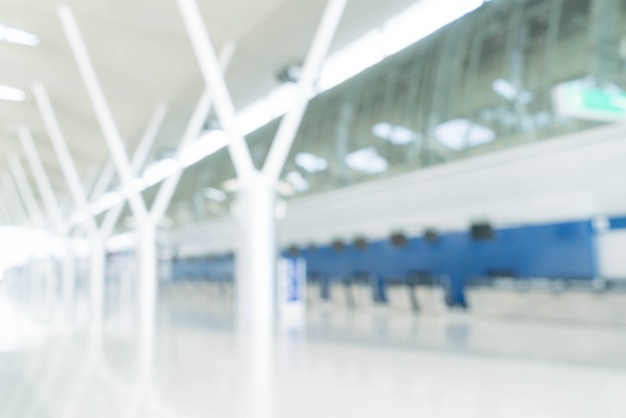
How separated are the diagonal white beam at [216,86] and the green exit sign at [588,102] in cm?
550

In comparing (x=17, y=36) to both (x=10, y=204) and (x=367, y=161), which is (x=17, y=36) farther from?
(x=10, y=204)

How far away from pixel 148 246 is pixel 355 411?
42.9ft

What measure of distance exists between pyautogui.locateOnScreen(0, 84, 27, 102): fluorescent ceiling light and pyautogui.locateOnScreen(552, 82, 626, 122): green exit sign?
51.5ft

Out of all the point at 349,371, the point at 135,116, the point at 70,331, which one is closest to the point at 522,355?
the point at 349,371

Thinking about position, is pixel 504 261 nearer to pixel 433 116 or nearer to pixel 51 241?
pixel 433 116

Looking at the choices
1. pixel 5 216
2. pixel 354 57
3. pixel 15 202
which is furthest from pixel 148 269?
pixel 5 216

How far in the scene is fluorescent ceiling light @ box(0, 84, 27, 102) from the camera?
18.2 meters

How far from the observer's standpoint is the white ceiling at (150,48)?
13008mm

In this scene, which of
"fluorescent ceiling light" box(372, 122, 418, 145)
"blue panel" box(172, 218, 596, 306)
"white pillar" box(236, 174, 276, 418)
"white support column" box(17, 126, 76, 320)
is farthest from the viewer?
"white support column" box(17, 126, 76, 320)

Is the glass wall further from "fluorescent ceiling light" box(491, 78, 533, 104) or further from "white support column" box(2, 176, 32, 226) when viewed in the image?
"white support column" box(2, 176, 32, 226)

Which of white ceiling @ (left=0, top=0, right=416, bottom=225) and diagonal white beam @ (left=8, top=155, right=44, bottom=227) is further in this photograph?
diagonal white beam @ (left=8, top=155, right=44, bottom=227)

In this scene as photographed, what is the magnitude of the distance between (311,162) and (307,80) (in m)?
14.1

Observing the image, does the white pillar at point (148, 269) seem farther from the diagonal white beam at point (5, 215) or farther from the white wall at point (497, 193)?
the diagonal white beam at point (5, 215)

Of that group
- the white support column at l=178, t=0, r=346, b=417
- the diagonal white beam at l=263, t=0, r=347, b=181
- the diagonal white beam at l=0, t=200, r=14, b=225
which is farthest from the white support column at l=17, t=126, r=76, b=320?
the diagonal white beam at l=0, t=200, r=14, b=225
